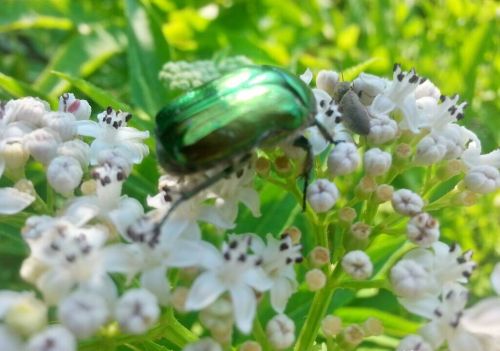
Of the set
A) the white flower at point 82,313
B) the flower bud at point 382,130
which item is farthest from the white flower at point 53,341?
the flower bud at point 382,130

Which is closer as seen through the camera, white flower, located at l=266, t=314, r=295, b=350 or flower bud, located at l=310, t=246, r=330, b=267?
white flower, located at l=266, t=314, r=295, b=350

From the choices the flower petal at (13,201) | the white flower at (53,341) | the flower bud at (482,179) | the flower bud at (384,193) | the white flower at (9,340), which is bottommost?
the white flower at (9,340)

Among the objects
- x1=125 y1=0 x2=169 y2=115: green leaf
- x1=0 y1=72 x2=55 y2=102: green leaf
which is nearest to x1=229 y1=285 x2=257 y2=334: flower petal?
x1=0 y1=72 x2=55 y2=102: green leaf

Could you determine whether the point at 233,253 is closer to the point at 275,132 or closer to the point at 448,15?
the point at 275,132

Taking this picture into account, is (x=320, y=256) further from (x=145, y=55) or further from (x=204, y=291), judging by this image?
(x=145, y=55)

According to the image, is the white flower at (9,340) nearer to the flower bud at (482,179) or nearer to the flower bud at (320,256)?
the flower bud at (320,256)

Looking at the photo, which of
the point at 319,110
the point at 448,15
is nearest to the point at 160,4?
the point at 448,15

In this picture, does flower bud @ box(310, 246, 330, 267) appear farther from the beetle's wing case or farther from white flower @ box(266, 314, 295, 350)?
the beetle's wing case
